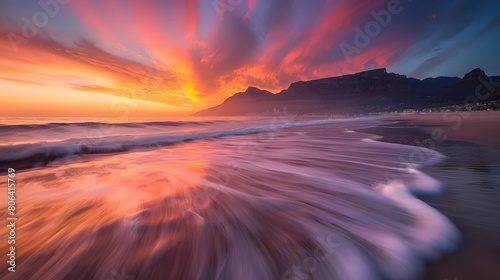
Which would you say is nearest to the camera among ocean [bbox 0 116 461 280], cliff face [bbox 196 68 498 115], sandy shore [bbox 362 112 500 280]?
sandy shore [bbox 362 112 500 280]

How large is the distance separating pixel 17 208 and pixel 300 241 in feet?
12.9

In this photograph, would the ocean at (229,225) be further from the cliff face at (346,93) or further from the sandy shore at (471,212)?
the cliff face at (346,93)

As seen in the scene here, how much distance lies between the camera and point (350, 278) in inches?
64.2

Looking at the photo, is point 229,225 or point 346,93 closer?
point 229,225

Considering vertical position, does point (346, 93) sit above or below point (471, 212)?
above

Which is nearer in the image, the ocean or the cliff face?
the ocean

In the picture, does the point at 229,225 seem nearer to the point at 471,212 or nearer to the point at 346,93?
the point at 471,212

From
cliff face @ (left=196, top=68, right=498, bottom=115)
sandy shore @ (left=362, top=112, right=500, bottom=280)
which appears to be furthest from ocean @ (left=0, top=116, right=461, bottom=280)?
cliff face @ (left=196, top=68, right=498, bottom=115)

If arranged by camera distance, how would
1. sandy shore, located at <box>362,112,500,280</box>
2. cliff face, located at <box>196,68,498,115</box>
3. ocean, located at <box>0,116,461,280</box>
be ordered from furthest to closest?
1. cliff face, located at <box>196,68,498,115</box>
2. ocean, located at <box>0,116,461,280</box>
3. sandy shore, located at <box>362,112,500,280</box>

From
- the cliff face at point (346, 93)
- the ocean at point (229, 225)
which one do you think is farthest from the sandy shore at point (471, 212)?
the cliff face at point (346, 93)

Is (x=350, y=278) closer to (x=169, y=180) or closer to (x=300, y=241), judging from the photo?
(x=300, y=241)

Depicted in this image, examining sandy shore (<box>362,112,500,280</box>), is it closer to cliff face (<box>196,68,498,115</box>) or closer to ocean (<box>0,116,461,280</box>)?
ocean (<box>0,116,461,280</box>)

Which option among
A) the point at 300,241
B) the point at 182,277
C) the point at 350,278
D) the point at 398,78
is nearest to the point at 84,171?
the point at 182,277

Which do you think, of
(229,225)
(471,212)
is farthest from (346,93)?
(229,225)
